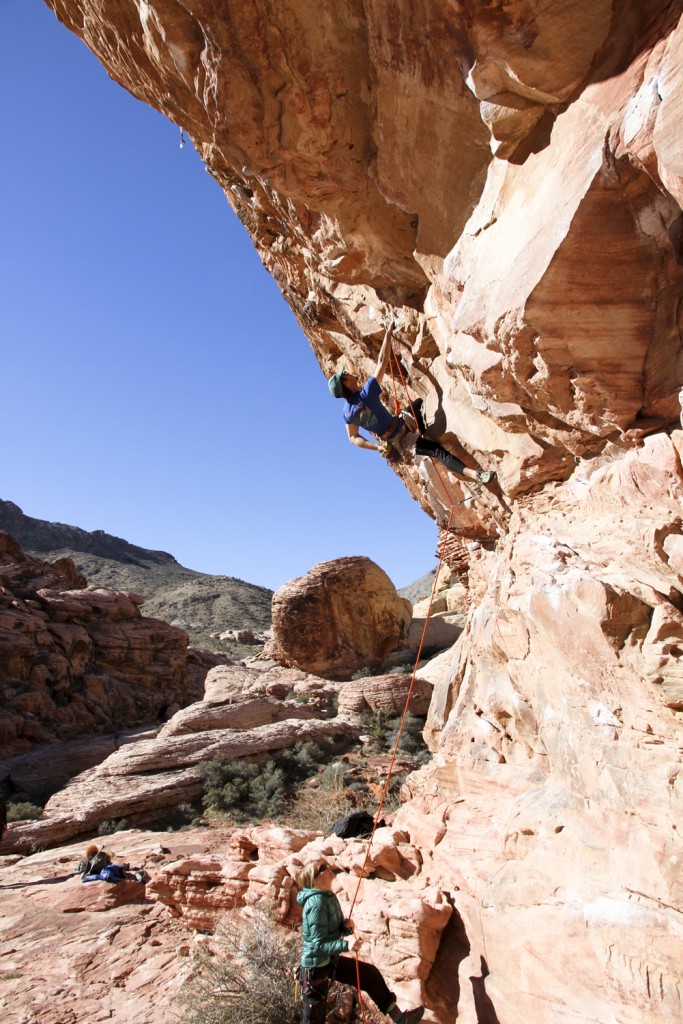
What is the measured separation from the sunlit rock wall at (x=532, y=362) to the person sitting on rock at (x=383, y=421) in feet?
1.29

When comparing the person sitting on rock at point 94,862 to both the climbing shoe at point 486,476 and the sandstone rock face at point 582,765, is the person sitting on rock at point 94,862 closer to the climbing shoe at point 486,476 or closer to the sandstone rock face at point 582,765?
the sandstone rock face at point 582,765

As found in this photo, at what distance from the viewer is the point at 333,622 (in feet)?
76.1

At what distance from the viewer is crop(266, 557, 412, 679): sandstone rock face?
75.6 ft

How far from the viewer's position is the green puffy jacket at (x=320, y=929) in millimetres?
4434

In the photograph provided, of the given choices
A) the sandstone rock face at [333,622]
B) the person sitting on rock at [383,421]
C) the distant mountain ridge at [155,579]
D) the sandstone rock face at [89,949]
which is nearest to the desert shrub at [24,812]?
the sandstone rock face at [89,949]

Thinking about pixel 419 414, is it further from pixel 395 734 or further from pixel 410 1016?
pixel 395 734

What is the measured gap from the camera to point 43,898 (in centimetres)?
890

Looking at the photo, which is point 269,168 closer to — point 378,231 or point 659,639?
point 378,231

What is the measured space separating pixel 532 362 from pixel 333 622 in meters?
19.4

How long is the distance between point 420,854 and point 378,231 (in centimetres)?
693

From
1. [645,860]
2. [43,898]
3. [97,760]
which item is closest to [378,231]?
[645,860]

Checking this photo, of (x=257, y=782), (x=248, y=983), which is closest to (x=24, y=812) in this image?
(x=257, y=782)

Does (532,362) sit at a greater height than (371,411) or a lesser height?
lesser

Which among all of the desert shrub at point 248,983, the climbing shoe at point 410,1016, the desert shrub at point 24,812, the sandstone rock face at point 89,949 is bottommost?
the desert shrub at point 24,812
